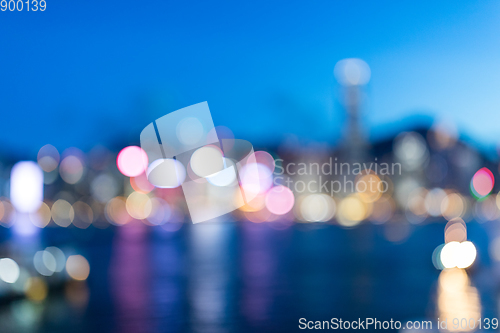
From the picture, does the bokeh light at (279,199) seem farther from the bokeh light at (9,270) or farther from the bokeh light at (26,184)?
the bokeh light at (9,270)

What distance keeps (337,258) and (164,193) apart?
4469 inches

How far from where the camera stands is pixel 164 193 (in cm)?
13162

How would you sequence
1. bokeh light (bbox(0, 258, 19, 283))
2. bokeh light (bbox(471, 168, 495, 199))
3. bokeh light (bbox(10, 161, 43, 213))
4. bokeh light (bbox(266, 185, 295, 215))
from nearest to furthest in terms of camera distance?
bokeh light (bbox(0, 258, 19, 283)), bokeh light (bbox(10, 161, 43, 213)), bokeh light (bbox(471, 168, 495, 199)), bokeh light (bbox(266, 185, 295, 215))

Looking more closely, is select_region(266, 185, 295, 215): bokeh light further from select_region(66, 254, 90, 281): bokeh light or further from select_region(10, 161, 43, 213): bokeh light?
select_region(66, 254, 90, 281): bokeh light

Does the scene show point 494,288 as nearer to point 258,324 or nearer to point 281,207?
point 258,324

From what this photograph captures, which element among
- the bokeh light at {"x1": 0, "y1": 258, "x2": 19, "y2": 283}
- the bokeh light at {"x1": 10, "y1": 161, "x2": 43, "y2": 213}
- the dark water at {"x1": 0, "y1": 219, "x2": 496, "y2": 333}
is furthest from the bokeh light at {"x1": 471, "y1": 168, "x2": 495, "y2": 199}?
the bokeh light at {"x1": 0, "y1": 258, "x2": 19, "y2": 283}

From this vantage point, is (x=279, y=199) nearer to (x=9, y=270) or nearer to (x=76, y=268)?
(x=76, y=268)

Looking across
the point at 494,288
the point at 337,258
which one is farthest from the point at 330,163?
the point at 494,288

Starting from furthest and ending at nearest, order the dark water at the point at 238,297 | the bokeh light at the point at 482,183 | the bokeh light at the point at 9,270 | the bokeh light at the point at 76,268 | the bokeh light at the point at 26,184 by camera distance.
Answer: the bokeh light at the point at 482,183 < the bokeh light at the point at 26,184 < the bokeh light at the point at 76,268 < the bokeh light at the point at 9,270 < the dark water at the point at 238,297

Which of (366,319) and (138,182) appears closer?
(366,319)

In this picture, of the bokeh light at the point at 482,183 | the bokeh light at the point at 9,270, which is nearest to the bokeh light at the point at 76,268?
the bokeh light at the point at 9,270

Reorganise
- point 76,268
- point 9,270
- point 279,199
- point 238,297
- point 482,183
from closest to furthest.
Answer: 1. point 9,270
2. point 238,297
3. point 76,268
4. point 482,183
5. point 279,199

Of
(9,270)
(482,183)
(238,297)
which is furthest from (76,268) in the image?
(482,183)

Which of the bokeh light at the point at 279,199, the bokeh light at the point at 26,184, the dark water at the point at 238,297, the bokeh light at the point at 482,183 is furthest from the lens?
the bokeh light at the point at 279,199
